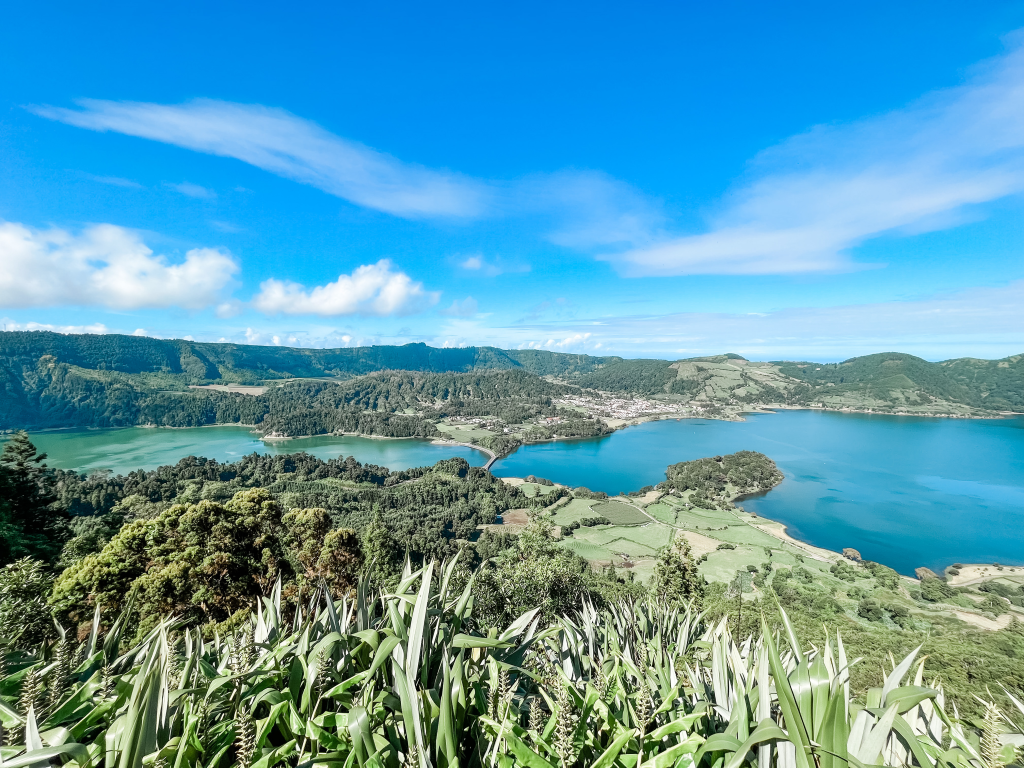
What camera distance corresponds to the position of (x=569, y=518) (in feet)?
108

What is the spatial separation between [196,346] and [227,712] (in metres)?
154

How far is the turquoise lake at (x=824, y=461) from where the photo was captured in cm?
3178

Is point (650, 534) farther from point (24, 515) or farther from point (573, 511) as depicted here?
point (24, 515)

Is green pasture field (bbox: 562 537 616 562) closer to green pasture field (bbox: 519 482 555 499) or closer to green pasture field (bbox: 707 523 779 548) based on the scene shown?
green pasture field (bbox: 707 523 779 548)

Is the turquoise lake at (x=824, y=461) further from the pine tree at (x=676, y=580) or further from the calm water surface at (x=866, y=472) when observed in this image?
the pine tree at (x=676, y=580)

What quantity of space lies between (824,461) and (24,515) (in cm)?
6740

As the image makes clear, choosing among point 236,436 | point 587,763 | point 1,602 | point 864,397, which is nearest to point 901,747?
point 587,763

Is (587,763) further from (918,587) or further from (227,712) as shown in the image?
(918,587)

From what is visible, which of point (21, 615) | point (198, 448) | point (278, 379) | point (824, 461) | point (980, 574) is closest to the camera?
point (21, 615)

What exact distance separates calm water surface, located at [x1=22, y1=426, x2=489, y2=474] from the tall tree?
41.4 metres

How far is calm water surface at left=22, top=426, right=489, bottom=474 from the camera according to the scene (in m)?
49.7

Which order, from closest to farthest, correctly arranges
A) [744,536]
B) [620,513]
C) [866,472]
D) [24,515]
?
[24,515] < [744,536] < [620,513] < [866,472]

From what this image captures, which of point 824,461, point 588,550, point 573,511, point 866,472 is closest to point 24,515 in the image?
point 588,550

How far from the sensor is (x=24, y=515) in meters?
10.4
